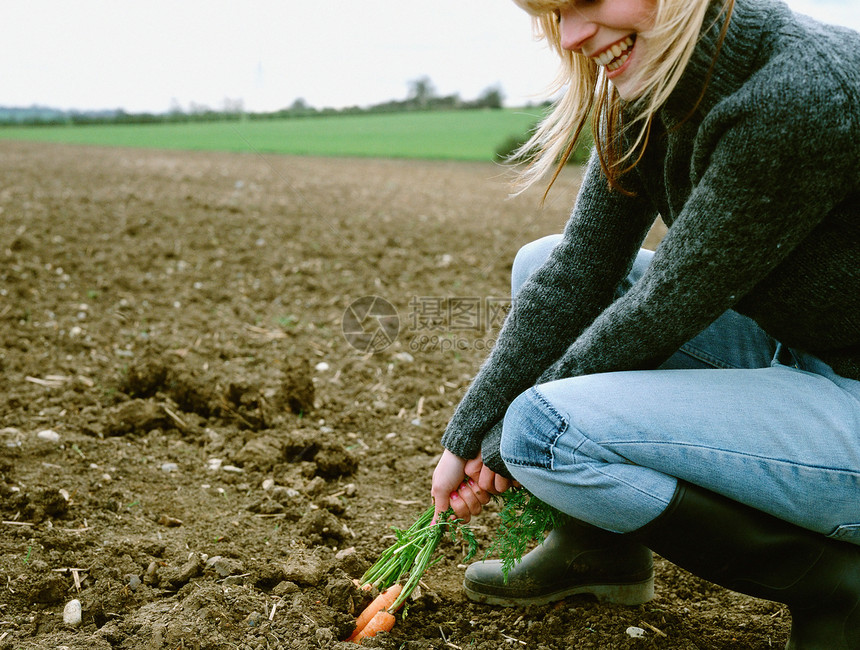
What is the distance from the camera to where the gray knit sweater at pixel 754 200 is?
1175mm

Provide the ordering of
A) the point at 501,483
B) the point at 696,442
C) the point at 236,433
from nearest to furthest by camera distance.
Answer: the point at 696,442, the point at 501,483, the point at 236,433

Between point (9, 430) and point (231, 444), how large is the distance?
0.73 meters

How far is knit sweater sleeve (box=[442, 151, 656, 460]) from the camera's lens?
64.6 inches

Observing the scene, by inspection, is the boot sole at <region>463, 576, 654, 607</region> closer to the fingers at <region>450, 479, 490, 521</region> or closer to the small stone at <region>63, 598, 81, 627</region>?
the fingers at <region>450, 479, 490, 521</region>

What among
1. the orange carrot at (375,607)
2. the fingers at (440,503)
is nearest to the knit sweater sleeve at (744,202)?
the fingers at (440,503)

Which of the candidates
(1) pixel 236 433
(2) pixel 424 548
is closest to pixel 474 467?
(2) pixel 424 548

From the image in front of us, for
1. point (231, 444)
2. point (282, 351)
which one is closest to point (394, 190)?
point (282, 351)

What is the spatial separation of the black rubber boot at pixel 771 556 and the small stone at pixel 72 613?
48.9 inches

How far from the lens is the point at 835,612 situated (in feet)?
4.59

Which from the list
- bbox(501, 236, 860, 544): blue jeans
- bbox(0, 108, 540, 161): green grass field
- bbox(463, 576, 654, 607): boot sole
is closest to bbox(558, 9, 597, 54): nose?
bbox(501, 236, 860, 544): blue jeans

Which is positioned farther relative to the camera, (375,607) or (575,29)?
(375,607)

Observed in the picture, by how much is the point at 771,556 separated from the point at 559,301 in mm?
661

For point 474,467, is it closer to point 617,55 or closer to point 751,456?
point 751,456

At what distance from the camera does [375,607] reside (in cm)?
172
